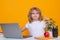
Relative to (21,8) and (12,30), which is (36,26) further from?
(12,30)

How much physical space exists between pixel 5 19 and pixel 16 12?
198mm

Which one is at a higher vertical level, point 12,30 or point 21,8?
point 21,8

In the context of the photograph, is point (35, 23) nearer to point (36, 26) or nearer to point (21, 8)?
point (36, 26)

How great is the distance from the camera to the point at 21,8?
93.4 inches

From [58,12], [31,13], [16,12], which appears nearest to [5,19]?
[16,12]

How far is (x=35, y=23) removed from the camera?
2.38m

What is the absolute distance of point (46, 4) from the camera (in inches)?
93.4

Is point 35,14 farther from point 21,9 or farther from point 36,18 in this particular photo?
point 21,9

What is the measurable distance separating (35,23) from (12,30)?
89 cm

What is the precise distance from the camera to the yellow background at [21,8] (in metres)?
2.36

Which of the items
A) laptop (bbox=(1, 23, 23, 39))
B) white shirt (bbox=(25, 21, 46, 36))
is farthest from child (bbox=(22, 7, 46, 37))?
laptop (bbox=(1, 23, 23, 39))

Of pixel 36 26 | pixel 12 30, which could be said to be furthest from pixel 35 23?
pixel 12 30

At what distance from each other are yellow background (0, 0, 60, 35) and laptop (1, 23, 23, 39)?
0.78m

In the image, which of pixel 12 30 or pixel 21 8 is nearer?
pixel 12 30
